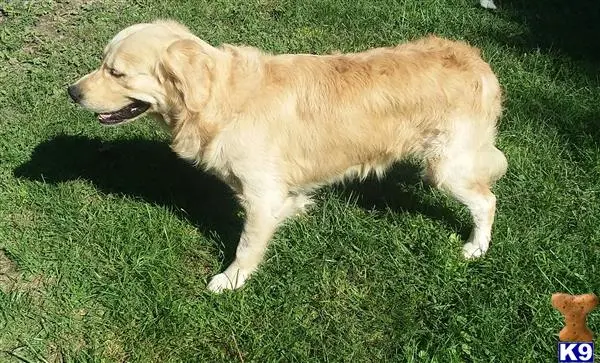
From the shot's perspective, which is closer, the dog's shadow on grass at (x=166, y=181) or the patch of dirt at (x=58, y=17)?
the dog's shadow on grass at (x=166, y=181)

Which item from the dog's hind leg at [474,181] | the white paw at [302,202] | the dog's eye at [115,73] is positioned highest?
the dog's eye at [115,73]

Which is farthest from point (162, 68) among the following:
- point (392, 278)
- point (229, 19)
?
point (229, 19)

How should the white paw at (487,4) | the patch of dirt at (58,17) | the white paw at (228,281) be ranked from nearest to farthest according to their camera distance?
the white paw at (228,281), the white paw at (487,4), the patch of dirt at (58,17)

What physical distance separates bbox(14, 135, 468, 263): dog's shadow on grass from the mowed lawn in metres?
0.01

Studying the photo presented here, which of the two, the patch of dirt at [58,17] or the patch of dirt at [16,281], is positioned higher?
the patch of dirt at [58,17]

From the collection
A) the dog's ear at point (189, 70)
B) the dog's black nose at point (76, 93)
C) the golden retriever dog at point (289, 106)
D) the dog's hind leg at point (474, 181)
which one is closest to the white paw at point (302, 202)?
the golden retriever dog at point (289, 106)

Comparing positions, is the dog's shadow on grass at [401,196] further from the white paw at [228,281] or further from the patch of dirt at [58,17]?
the patch of dirt at [58,17]

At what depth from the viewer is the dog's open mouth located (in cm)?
318

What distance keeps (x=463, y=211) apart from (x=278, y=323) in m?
1.40

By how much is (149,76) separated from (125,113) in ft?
1.02

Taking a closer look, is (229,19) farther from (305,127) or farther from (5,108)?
(305,127)

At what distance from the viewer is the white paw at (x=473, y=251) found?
3459 millimetres

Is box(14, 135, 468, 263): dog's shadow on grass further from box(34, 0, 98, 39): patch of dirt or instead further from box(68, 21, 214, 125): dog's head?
box(34, 0, 98, 39): patch of dirt

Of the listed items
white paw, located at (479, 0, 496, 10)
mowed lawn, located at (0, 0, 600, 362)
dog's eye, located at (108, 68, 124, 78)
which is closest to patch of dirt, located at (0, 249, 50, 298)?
mowed lawn, located at (0, 0, 600, 362)
